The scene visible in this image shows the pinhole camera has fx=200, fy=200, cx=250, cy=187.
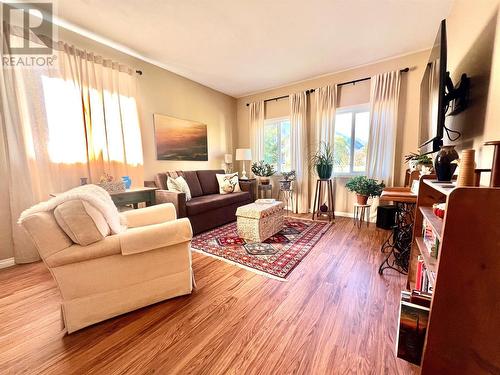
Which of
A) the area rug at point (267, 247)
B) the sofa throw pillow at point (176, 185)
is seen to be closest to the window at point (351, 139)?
the area rug at point (267, 247)

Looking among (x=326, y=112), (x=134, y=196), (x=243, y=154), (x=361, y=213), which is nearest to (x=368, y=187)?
(x=361, y=213)

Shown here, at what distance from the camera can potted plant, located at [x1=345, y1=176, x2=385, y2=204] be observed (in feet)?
10.1

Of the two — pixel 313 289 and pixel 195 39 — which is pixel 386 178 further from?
pixel 195 39

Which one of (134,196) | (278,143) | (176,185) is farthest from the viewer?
(278,143)

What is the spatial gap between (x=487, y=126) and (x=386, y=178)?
2.16 m

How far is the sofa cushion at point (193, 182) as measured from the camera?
11.4 ft

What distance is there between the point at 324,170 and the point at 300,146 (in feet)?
2.41

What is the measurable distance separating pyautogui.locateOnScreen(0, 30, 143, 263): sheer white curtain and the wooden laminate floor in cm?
92

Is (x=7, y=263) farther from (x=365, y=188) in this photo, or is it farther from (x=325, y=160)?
(x=365, y=188)

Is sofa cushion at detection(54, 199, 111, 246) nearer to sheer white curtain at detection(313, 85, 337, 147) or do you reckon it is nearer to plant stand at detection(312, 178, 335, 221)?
plant stand at detection(312, 178, 335, 221)

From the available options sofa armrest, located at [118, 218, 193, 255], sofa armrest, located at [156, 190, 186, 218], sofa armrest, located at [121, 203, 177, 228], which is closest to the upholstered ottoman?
sofa armrest, located at [156, 190, 186, 218]

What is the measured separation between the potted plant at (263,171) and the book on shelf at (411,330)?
339 centimetres

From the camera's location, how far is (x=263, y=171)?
432 centimetres

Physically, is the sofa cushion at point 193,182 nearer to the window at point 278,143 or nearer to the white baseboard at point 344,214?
the window at point 278,143
